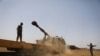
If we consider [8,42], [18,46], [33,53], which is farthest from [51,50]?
[8,42]

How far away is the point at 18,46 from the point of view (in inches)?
232

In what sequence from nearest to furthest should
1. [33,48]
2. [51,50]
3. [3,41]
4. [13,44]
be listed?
[3,41], [13,44], [33,48], [51,50]

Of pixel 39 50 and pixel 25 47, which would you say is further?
pixel 39 50

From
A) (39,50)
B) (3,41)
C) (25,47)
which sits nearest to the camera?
(3,41)

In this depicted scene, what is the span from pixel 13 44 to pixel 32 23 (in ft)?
13.4

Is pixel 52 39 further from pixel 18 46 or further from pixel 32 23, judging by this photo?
pixel 18 46

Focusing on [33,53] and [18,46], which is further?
[33,53]

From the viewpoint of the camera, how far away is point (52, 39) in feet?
42.6

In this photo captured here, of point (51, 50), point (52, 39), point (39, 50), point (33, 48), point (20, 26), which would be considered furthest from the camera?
point (52, 39)

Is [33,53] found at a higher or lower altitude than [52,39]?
lower

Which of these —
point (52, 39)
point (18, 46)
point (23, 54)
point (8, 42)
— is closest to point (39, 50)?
point (23, 54)

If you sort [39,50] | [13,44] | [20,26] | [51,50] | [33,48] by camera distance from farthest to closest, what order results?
[20,26], [51,50], [39,50], [33,48], [13,44]

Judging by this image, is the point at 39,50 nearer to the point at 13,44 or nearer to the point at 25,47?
the point at 25,47

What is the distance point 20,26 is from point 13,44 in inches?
192
